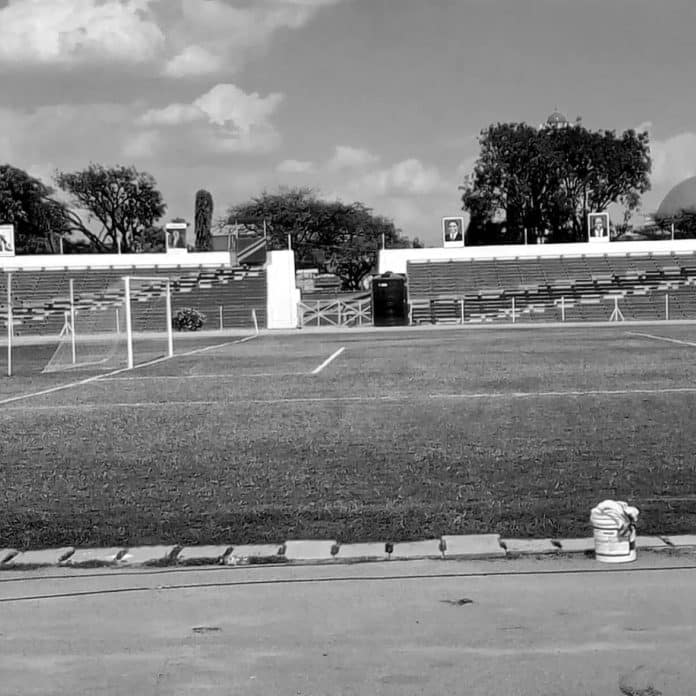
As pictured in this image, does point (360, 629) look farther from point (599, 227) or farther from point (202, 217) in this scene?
point (202, 217)

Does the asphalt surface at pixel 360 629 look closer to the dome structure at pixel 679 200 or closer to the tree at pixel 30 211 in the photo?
the tree at pixel 30 211

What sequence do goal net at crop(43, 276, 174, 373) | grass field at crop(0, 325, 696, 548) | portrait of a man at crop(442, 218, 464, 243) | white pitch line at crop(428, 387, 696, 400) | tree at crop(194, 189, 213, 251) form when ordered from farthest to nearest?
tree at crop(194, 189, 213, 251), portrait of a man at crop(442, 218, 464, 243), goal net at crop(43, 276, 174, 373), white pitch line at crop(428, 387, 696, 400), grass field at crop(0, 325, 696, 548)

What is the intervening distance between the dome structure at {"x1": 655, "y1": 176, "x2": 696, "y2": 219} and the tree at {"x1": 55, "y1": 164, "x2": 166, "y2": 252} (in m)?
47.9

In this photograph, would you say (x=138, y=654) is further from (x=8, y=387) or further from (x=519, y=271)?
(x=519, y=271)

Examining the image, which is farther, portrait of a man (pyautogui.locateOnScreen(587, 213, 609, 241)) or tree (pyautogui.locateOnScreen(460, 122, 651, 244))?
tree (pyautogui.locateOnScreen(460, 122, 651, 244))

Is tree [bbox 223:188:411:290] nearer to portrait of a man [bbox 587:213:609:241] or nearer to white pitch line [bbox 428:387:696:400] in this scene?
portrait of a man [bbox 587:213:609:241]

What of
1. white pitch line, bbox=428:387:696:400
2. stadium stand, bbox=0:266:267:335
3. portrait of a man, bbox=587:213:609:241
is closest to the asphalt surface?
white pitch line, bbox=428:387:696:400

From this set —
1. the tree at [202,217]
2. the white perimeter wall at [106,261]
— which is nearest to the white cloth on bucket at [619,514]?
the white perimeter wall at [106,261]

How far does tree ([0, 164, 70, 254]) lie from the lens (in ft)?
265

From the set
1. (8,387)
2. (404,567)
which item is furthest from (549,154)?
(404,567)

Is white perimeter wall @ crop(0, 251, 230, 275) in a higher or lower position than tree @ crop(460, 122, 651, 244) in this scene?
lower

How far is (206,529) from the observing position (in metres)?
6.20

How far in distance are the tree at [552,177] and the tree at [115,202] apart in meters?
27.9

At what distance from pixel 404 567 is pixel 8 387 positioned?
14.8 metres
